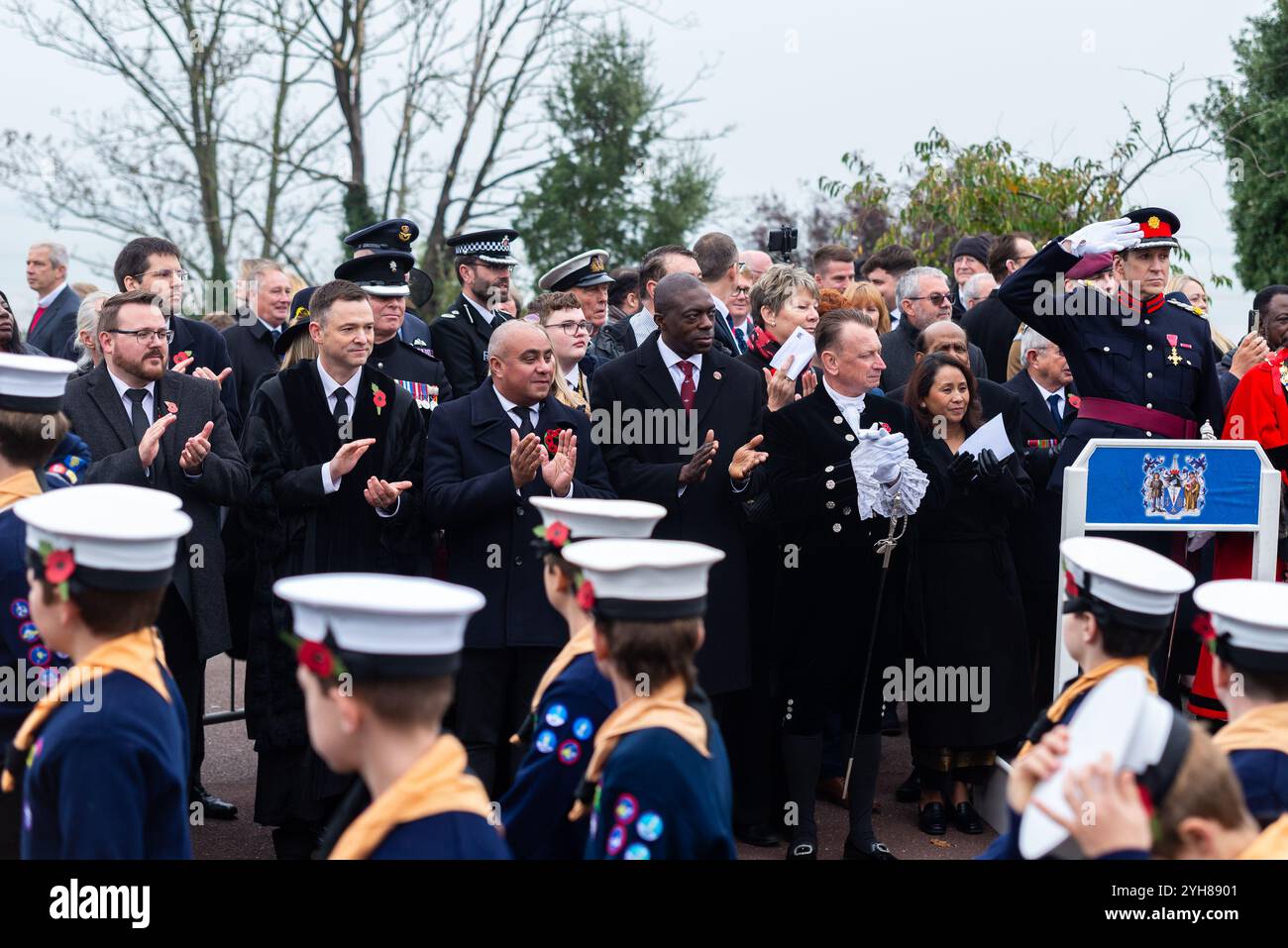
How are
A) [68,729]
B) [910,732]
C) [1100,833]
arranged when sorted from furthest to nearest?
[910,732]
[68,729]
[1100,833]

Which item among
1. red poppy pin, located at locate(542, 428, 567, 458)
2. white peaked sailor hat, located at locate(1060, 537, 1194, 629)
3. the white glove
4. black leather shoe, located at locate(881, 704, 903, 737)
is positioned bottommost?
black leather shoe, located at locate(881, 704, 903, 737)

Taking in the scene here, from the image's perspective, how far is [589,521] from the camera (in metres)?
4.13

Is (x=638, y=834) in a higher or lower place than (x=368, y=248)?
lower

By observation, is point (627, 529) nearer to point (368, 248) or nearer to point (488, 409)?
point (488, 409)

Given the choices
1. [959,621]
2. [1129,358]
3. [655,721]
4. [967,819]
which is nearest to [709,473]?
[959,621]

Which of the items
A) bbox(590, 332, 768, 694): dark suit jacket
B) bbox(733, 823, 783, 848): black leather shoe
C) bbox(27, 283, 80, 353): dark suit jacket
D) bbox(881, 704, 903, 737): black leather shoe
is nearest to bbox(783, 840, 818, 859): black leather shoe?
bbox(733, 823, 783, 848): black leather shoe

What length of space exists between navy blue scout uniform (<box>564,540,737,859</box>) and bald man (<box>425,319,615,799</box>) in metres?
2.47

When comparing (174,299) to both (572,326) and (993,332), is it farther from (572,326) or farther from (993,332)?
(993,332)

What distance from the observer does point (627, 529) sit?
4184 millimetres

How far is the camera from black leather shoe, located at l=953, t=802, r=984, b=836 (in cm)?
677

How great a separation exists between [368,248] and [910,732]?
12.1ft

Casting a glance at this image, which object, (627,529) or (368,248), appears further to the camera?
(368,248)

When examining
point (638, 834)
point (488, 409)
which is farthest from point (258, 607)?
point (638, 834)

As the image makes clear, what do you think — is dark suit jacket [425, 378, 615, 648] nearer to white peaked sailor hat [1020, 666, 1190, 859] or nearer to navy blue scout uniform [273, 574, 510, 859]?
navy blue scout uniform [273, 574, 510, 859]
